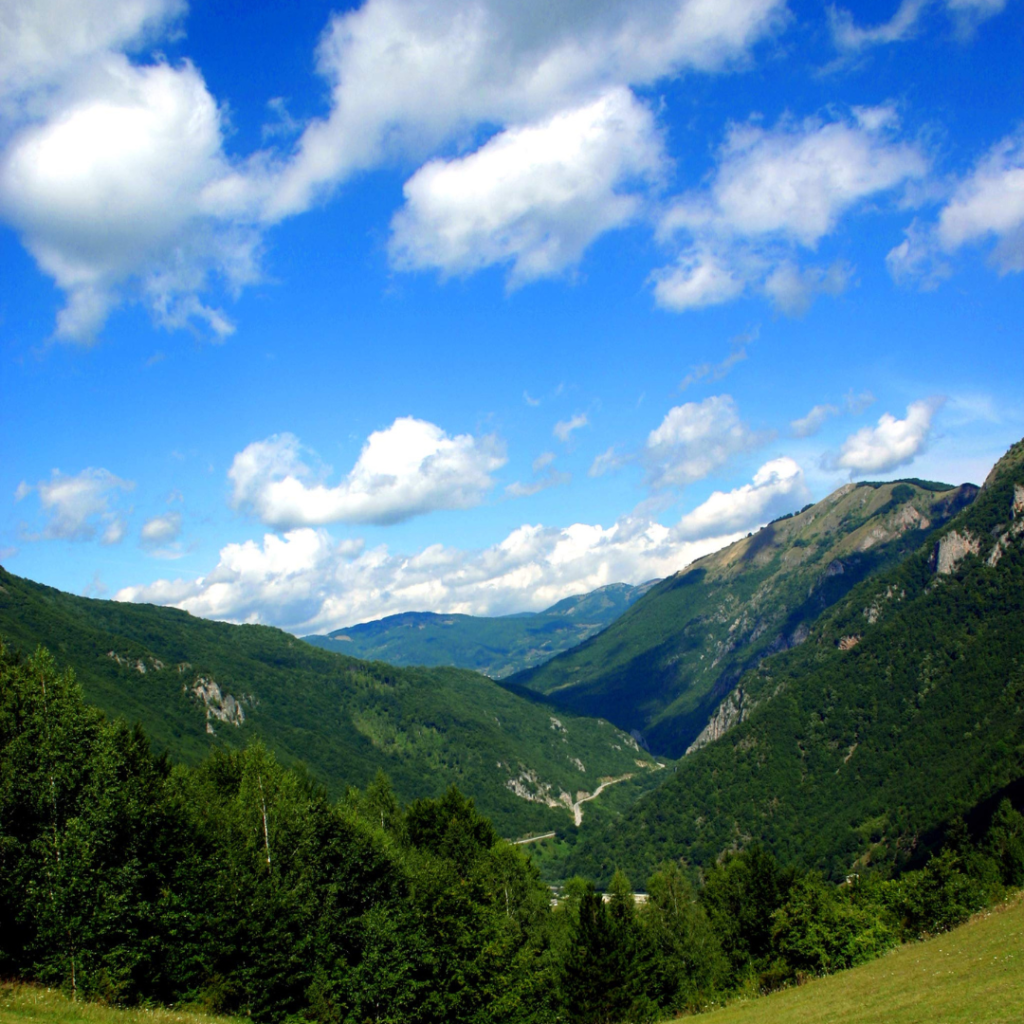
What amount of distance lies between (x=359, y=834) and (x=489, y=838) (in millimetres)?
26605

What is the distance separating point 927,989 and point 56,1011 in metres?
41.1

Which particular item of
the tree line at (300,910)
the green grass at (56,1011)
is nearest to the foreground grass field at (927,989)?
the tree line at (300,910)

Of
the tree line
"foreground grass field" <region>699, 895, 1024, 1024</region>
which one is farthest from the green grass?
"foreground grass field" <region>699, 895, 1024, 1024</region>

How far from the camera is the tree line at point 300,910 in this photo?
1300 inches

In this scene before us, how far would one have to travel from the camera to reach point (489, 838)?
72.2m

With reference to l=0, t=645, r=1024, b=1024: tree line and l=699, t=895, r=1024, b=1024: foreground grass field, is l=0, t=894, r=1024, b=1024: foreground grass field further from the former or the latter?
l=0, t=645, r=1024, b=1024: tree line

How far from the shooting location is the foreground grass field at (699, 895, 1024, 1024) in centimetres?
3200

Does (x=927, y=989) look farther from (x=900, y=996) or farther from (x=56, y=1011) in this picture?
(x=56, y=1011)

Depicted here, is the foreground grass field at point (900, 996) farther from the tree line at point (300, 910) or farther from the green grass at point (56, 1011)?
the tree line at point (300, 910)

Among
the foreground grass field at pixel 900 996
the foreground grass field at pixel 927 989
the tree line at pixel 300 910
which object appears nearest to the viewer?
the foreground grass field at pixel 900 996

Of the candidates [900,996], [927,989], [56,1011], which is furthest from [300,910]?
[927,989]

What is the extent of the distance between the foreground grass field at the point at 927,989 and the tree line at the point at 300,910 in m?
10.5

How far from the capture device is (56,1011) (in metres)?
26.2

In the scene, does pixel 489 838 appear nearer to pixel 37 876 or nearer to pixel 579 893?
pixel 579 893
